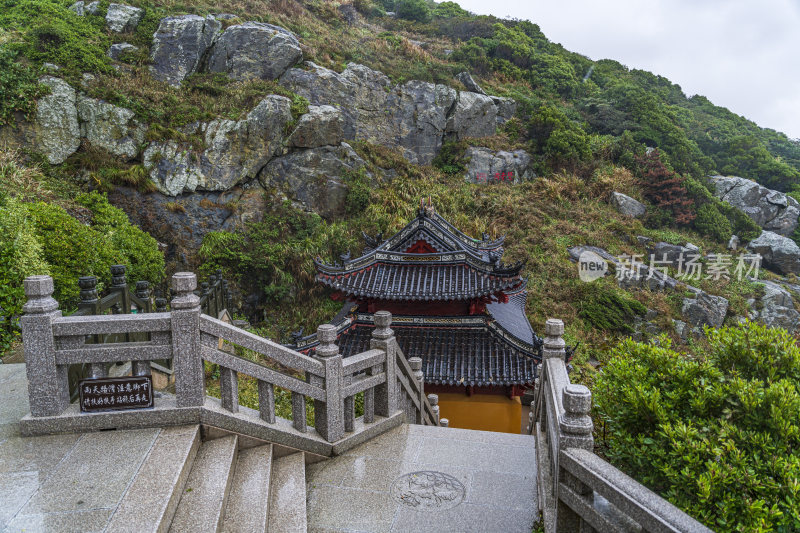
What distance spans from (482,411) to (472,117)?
64.3 ft

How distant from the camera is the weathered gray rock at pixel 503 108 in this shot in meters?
25.6

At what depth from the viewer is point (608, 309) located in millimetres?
17047

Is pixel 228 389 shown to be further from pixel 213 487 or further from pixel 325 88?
pixel 325 88

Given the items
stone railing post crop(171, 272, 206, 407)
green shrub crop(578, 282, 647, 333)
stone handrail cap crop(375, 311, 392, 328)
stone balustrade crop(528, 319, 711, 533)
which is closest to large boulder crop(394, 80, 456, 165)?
green shrub crop(578, 282, 647, 333)

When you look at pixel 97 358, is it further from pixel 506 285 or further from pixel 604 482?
pixel 506 285

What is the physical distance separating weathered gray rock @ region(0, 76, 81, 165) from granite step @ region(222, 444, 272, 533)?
1720 cm

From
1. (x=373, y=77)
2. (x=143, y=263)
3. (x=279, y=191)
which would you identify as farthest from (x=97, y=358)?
(x=373, y=77)

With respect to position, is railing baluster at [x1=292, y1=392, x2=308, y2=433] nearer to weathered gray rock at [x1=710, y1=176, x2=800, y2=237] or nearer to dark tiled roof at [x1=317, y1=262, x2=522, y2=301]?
dark tiled roof at [x1=317, y1=262, x2=522, y2=301]

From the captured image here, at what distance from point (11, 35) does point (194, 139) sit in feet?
25.0

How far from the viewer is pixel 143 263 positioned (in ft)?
36.8

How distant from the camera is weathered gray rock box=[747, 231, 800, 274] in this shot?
22.8 m

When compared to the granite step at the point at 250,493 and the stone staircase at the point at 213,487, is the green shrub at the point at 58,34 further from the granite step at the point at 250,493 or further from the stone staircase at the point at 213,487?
the granite step at the point at 250,493

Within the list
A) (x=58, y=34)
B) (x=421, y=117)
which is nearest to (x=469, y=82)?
(x=421, y=117)

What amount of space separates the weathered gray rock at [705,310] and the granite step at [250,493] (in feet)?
61.9
